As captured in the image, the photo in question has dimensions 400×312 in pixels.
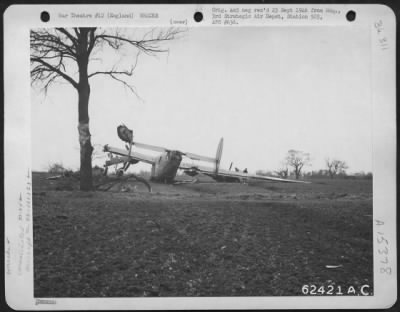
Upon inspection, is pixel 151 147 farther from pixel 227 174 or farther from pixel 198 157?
pixel 227 174

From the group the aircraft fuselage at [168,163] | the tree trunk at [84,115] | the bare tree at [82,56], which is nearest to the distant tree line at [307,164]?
the aircraft fuselage at [168,163]

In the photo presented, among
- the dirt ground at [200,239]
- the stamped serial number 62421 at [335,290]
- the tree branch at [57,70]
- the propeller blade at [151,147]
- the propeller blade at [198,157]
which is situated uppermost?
the tree branch at [57,70]

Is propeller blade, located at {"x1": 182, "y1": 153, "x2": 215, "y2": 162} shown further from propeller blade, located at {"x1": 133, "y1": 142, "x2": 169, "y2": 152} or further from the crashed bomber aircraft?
propeller blade, located at {"x1": 133, "y1": 142, "x2": 169, "y2": 152}

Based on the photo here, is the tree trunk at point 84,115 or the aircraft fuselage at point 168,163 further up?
the tree trunk at point 84,115

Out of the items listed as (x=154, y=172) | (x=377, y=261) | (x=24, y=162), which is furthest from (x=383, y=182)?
(x=24, y=162)

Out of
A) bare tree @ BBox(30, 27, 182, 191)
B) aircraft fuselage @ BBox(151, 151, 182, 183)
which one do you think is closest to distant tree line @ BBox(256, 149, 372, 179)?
aircraft fuselage @ BBox(151, 151, 182, 183)

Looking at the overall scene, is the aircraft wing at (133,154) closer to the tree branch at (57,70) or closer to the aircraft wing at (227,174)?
the aircraft wing at (227,174)

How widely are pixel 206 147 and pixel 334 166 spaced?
741 mm

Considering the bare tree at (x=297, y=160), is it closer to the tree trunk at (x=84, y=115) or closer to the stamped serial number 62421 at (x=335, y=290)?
the stamped serial number 62421 at (x=335, y=290)

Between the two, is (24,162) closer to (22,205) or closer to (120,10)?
(22,205)

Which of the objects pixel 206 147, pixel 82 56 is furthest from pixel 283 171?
pixel 82 56

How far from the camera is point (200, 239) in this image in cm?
197

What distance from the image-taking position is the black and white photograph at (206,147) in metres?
1.94

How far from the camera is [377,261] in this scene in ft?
6.51
